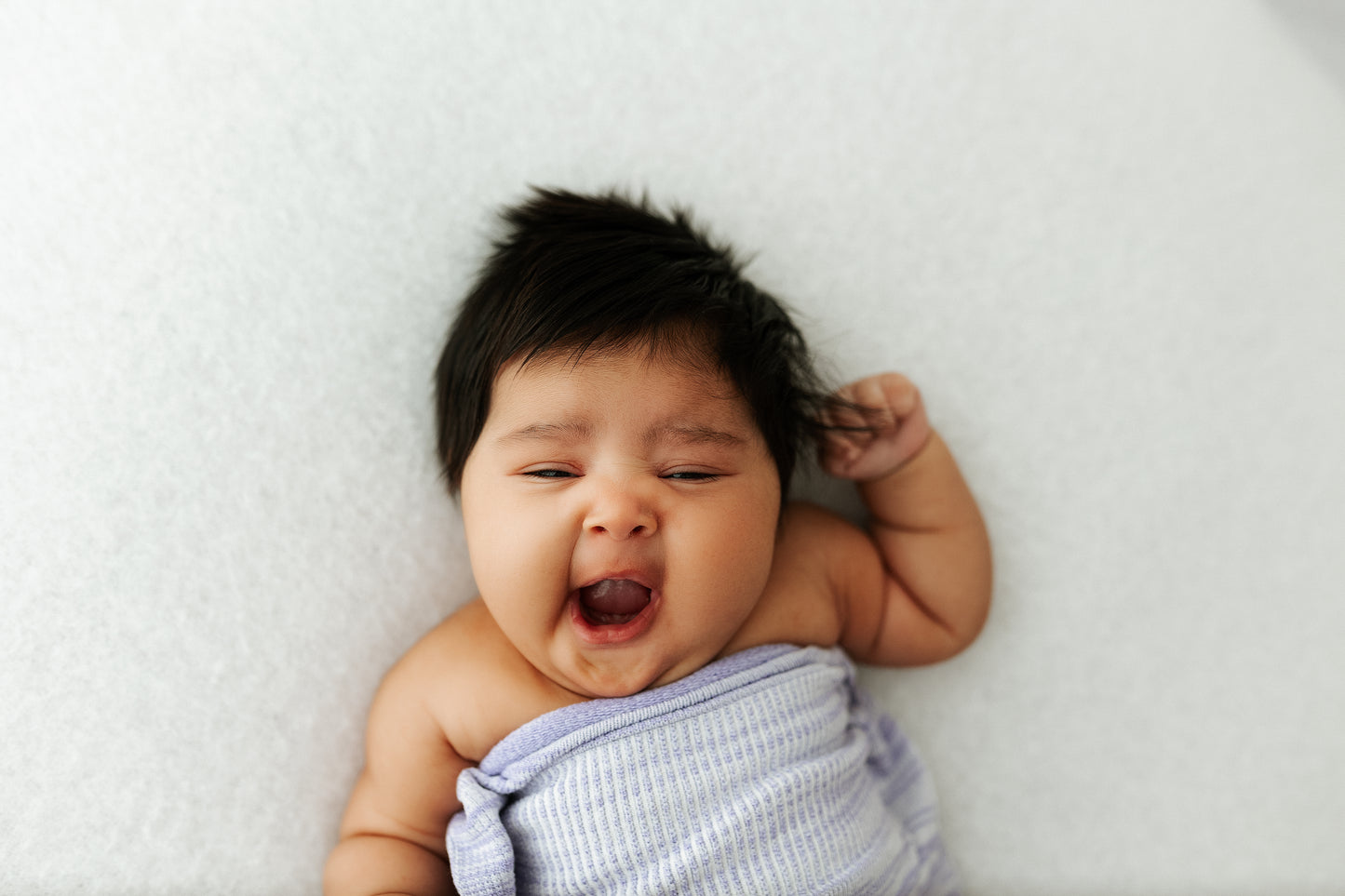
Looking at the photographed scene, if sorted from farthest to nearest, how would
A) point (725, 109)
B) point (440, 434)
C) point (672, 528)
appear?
1. point (725, 109)
2. point (440, 434)
3. point (672, 528)

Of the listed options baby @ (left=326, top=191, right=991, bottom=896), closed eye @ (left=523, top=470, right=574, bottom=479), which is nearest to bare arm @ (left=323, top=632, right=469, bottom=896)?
baby @ (left=326, top=191, right=991, bottom=896)

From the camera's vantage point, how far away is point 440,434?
92 centimetres

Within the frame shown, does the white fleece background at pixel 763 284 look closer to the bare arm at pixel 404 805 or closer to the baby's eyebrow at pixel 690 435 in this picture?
the bare arm at pixel 404 805

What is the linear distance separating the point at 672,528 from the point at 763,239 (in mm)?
438

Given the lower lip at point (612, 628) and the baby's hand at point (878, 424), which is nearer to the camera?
the lower lip at point (612, 628)

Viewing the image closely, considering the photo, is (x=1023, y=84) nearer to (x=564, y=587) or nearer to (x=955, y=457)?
(x=955, y=457)

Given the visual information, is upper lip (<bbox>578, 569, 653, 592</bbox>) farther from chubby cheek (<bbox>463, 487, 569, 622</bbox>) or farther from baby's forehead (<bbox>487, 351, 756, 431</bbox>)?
baby's forehead (<bbox>487, 351, 756, 431</bbox>)

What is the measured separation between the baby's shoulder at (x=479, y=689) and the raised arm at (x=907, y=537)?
378 mm

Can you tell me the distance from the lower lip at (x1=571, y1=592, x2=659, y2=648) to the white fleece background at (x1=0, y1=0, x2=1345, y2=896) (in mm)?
247

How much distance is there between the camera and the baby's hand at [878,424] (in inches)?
38.7

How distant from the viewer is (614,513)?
2.49 ft

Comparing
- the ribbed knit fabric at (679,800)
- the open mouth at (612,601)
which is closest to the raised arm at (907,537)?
the ribbed knit fabric at (679,800)

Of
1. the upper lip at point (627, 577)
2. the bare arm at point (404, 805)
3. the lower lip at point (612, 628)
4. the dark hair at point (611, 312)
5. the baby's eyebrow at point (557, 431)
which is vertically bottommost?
the bare arm at point (404, 805)

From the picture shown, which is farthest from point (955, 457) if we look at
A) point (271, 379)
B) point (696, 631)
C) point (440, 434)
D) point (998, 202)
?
point (271, 379)
